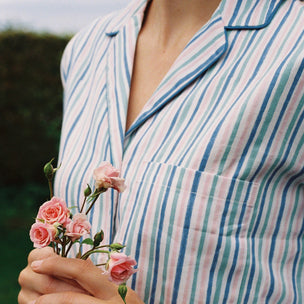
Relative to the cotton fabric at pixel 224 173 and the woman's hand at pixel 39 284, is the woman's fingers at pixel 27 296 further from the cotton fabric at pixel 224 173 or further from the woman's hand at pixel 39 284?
the cotton fabric at pixel 224 173

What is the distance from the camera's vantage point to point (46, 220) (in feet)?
3.64

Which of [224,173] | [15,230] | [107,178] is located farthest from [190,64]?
[15,230]

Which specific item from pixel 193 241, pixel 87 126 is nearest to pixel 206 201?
pixel 193 241

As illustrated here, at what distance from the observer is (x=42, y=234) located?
110 centimetres

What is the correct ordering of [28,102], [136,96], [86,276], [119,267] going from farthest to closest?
1. [28,102]
2. [136,96]
3. [86,276]
4. [119,267]

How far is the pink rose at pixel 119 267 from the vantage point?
1.08 metres

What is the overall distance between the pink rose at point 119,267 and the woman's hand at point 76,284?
157 millimetres

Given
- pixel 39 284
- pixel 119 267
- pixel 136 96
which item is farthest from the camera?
pixel 136 96

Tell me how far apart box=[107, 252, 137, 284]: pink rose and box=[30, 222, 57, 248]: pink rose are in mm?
128

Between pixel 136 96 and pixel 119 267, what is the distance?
2.20ft

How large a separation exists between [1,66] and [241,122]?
6.62 m

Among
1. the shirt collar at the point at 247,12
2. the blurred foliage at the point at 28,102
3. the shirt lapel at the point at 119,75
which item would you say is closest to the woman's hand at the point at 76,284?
the shirt lapel at the point at 119,75

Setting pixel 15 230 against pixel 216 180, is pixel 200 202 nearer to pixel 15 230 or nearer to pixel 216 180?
pixel 216 180

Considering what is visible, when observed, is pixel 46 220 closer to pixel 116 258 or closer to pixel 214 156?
pixel 116 258
